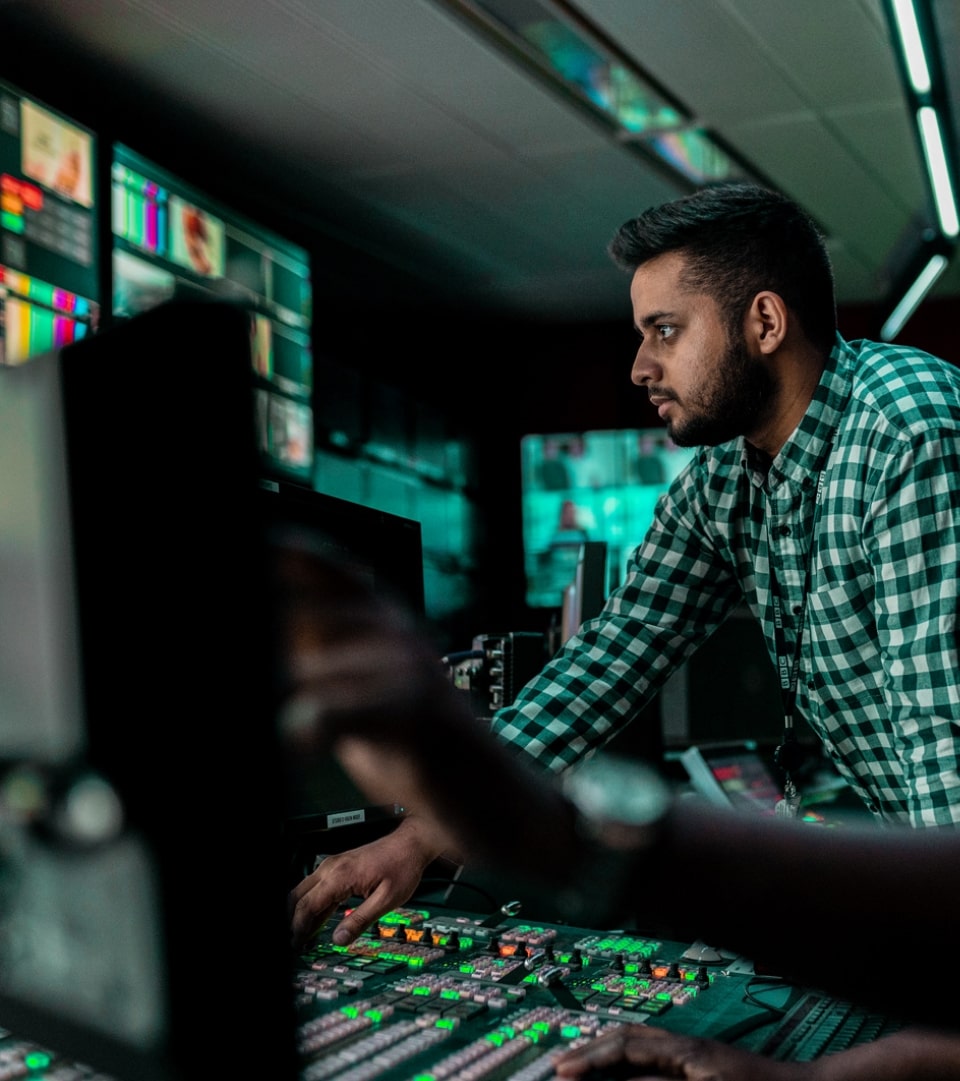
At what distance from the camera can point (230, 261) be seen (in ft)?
13.1

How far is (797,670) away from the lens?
1.35 meters

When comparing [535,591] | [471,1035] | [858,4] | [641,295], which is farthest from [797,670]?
[535,591]

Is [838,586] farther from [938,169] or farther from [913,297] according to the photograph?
[913,297]

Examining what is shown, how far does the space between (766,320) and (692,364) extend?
105mm

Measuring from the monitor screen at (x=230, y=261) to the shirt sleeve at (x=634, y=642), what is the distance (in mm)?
1823

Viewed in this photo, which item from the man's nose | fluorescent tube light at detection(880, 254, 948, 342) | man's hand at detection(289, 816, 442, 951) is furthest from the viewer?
fluorescent tube light at detection(880, 254, 948, 342)

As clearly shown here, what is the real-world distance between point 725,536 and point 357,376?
4394mm

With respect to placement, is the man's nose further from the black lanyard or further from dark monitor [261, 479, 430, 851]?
dark monitor [261, 479, 430, 851]

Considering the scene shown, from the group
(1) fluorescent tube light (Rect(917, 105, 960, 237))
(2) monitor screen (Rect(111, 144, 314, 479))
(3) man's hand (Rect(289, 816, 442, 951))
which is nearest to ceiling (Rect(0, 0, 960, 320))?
(1) fluorescent tube light (Rect(917, 105, 960, 237))

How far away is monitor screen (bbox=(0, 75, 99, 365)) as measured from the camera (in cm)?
305

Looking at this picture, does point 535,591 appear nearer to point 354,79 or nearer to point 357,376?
point 357,376

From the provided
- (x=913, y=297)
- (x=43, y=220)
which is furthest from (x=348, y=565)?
(x=913, y=297)

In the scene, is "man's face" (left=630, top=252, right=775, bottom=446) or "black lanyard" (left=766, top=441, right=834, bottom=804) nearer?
"black lanyard" (left=766, top=441, right=834, bottom=804)

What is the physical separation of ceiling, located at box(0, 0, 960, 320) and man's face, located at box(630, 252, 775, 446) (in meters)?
2.10
